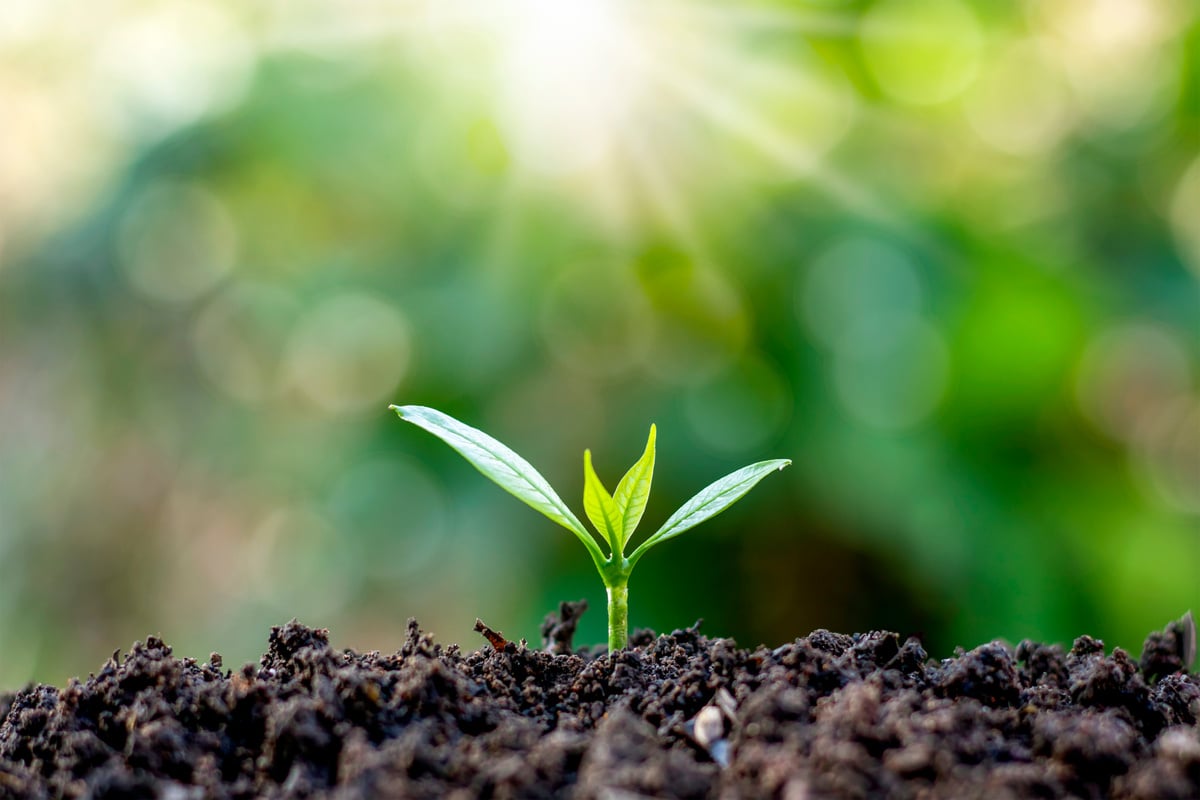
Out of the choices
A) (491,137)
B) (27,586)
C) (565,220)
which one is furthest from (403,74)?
(27,586)

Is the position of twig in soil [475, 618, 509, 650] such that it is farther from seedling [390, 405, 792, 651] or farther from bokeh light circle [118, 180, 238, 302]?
bokeh light circle [118, 180, 238, 302]

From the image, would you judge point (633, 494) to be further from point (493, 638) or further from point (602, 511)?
point (493, 638)

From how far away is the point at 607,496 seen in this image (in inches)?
29.3

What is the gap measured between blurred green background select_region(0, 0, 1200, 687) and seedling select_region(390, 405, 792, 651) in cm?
179

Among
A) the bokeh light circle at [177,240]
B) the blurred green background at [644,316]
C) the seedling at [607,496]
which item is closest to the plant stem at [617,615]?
the seedling at [607,496]

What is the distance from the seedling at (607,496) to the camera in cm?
72

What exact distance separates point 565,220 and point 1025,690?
2.22 m

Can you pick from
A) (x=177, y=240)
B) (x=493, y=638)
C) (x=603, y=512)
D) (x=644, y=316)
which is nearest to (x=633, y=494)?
(x=603, y=512)

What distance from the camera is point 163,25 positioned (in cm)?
323

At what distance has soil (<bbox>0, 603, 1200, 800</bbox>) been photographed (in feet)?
1.71

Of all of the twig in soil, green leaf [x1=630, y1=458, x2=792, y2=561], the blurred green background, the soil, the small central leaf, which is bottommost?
the soil

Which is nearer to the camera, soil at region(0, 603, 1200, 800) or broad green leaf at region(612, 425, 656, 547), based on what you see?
soil at region(0, 603, 1200, 800)

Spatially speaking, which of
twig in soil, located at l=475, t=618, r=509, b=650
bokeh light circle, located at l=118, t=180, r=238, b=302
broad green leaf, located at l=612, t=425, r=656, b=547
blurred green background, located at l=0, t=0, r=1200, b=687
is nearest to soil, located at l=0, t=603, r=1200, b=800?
twig in soil, located at l=475, t=618, r=509, b=650

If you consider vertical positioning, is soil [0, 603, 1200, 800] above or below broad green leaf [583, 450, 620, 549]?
below
